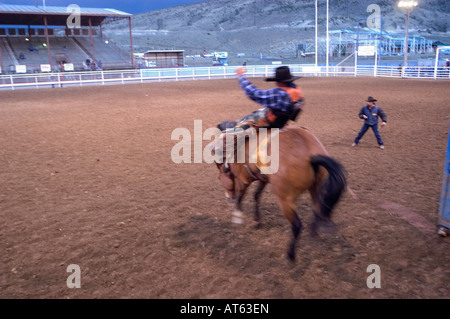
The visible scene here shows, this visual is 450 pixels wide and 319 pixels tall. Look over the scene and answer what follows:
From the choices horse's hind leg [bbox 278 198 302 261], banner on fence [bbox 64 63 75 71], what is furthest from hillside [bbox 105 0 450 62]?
horse's hind leg [bbox 278 198 302 261]

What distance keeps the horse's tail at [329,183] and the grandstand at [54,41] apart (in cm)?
3293

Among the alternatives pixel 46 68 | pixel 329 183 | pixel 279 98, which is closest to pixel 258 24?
pixel 46 68

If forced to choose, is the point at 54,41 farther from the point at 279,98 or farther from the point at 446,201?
the point at 446,201

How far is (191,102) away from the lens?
1566cm

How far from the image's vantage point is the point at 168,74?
99.5 ft

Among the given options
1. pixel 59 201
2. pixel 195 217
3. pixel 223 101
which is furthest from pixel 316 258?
pixel 223 101

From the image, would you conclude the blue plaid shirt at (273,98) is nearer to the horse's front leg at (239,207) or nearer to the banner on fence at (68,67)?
the horse's front leg at (239,207)

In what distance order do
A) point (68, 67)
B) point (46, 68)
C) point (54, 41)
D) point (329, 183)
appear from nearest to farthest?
point (329, 183) → point (46, 68) → point (68, 67) → point (54, 41)

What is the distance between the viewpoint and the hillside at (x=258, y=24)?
73438 millimetres

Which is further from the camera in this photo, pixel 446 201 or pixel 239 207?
pixel 239 207

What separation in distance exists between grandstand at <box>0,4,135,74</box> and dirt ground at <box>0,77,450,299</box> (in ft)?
95.1

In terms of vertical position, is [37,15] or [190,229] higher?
[37,15]

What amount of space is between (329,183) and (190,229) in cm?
186
